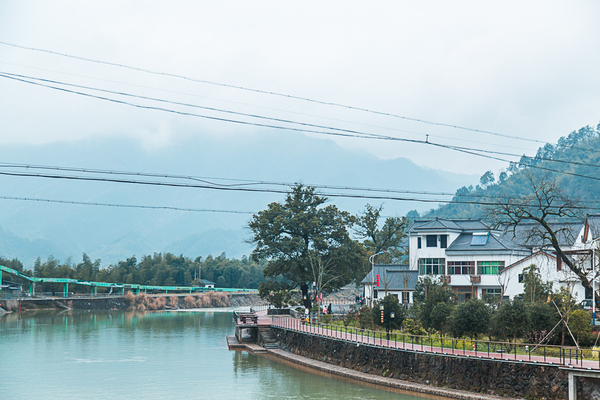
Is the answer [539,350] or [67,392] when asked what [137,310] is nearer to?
[67,392]

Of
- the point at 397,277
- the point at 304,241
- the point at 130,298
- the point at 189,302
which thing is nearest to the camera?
the point at 397,277

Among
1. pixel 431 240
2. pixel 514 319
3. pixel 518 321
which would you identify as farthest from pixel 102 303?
pixel 518 321

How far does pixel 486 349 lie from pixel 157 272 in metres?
119

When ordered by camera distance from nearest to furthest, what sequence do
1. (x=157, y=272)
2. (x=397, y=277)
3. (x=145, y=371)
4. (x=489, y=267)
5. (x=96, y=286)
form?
1. (x=145, y=371)
2. (x=489, y=267)
3. (x=397, y=277)
4. (x=96, y=286)
5. (x=157, y=272)

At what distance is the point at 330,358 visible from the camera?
118 feet

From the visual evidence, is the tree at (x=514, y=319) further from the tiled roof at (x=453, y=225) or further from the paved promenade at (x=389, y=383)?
the tiled roof at (x=453, y=225)

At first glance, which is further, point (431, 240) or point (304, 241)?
point (304, 241)

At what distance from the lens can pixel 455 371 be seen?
26141 millimetres

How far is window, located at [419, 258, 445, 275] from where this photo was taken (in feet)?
176

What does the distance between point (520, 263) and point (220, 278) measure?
108726mm

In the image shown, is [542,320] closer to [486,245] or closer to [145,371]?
[145,371]

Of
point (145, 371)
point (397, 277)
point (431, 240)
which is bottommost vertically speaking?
point (145, 371)

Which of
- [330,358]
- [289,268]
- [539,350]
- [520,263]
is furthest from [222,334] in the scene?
[539,350]

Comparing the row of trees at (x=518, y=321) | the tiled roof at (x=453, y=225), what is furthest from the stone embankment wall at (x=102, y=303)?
the row of trees at (x=518, y=321)
